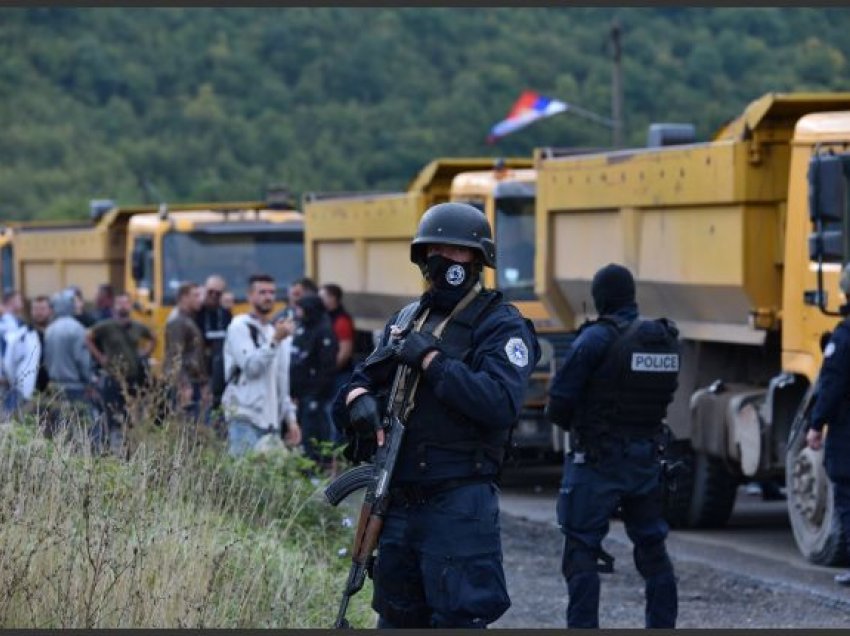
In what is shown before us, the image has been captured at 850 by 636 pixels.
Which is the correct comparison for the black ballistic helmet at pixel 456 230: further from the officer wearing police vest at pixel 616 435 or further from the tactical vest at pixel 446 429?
the officer wearing police vest at pixel 616 435

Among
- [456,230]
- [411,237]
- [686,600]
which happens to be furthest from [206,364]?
[456,230]

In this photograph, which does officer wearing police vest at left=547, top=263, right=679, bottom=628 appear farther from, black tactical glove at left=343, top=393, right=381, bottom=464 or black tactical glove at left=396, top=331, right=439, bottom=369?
black tactical glove at left=396, top=331, right=439, bottom=369

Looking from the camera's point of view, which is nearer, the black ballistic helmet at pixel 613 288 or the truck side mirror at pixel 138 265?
the black ballistic helmet at pixel 613 288

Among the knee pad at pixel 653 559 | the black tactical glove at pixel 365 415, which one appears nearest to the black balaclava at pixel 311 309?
the knee pad at pixel 653 559

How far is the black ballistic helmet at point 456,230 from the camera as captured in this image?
22.4ft

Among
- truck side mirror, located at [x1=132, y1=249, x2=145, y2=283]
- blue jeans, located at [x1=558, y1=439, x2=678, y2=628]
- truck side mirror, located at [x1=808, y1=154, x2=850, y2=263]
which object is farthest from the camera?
truck side mirror, located at [x1=132, y1=249, x2=145, y2=283]

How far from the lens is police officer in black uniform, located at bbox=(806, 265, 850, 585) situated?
1076 cm

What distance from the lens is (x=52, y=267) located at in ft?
104

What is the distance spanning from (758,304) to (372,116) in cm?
6854

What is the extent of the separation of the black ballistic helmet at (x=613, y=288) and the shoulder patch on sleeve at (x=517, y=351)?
8.78 ft

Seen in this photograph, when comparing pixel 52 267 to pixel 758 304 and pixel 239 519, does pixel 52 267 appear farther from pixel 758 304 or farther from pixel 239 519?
pixel 239 519

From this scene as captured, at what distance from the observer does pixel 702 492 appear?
1468cm

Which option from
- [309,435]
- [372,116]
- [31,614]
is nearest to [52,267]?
[309,435]

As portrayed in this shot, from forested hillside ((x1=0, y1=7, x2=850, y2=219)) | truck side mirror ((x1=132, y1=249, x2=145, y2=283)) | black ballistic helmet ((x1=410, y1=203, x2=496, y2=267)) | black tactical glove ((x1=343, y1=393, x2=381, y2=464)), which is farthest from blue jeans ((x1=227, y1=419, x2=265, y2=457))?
forested hillside ((x1=0, y1=7, x2=850, y2=219))
